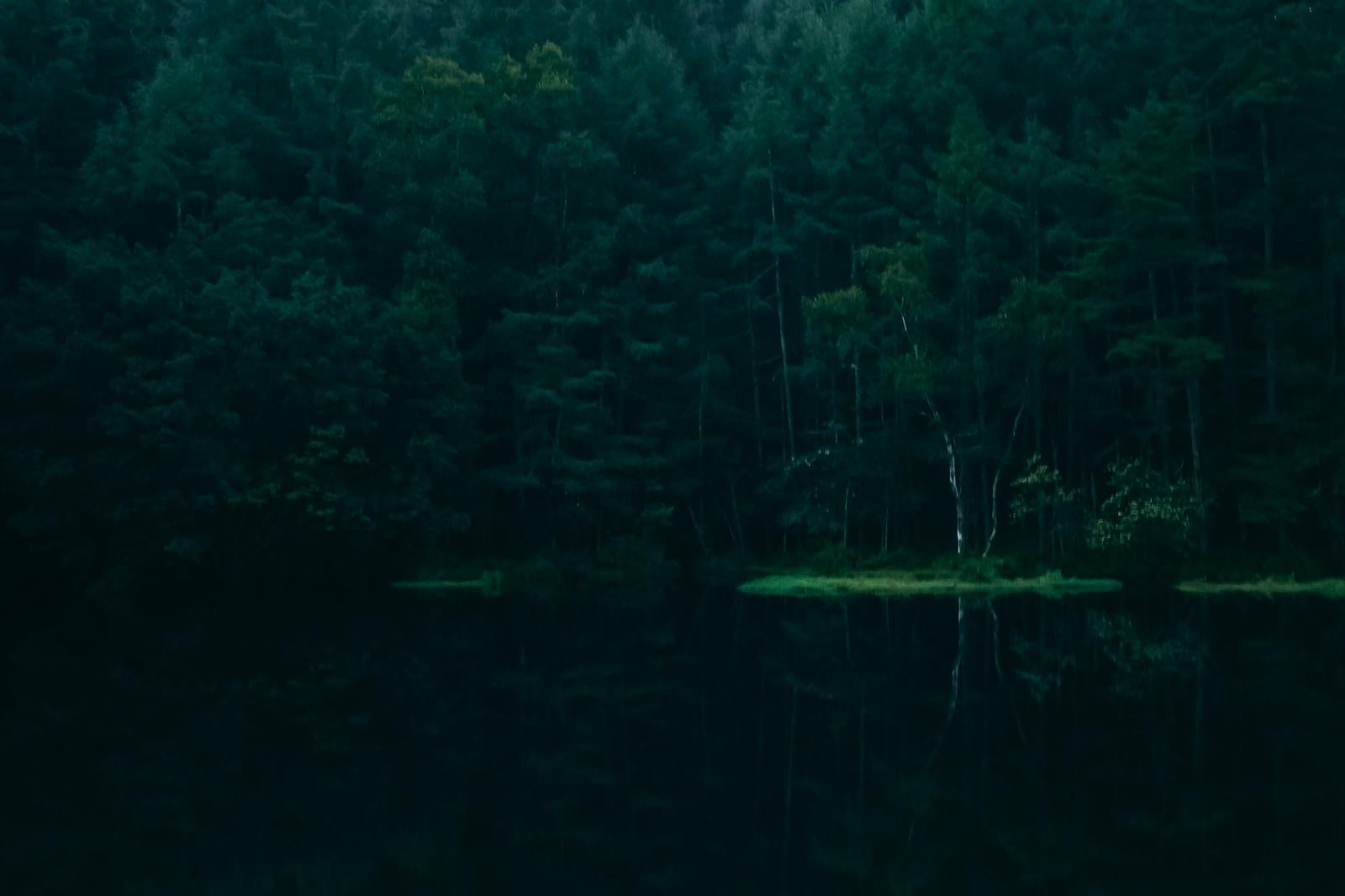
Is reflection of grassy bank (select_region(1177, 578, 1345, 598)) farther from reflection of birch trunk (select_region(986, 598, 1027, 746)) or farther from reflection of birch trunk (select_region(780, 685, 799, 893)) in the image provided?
reflection of birch trunk (select_region(780, 685, 799, 893))

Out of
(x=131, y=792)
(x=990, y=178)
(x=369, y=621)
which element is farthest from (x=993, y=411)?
(x=131, y=792)

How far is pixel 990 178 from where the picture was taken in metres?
31.5

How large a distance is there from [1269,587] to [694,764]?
54.7 feet

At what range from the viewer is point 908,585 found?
27.0 metres

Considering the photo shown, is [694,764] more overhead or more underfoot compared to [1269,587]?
more underfoot

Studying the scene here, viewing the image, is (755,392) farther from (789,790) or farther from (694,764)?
(789,790)

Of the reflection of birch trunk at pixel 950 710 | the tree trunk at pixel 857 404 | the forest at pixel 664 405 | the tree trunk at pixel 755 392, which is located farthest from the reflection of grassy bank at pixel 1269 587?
the tree trunk at pixel 755 392

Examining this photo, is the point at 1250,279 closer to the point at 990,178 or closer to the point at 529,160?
the point at 990,178

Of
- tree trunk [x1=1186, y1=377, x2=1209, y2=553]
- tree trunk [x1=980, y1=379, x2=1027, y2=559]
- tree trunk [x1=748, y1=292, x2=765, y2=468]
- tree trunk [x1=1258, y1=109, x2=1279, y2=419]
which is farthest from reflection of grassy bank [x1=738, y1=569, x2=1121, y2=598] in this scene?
tree trunk [x1=748, y1=292, x2=765, y2=468]

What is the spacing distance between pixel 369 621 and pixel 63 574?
29.0ft

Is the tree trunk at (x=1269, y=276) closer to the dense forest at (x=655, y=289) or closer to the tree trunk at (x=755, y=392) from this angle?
the dense forest at (x=655, y=289)

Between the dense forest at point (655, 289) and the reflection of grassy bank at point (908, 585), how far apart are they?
2.36m

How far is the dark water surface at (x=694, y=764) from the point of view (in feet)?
27.4

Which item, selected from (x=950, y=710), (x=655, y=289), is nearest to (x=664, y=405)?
(x=655, y=289)
